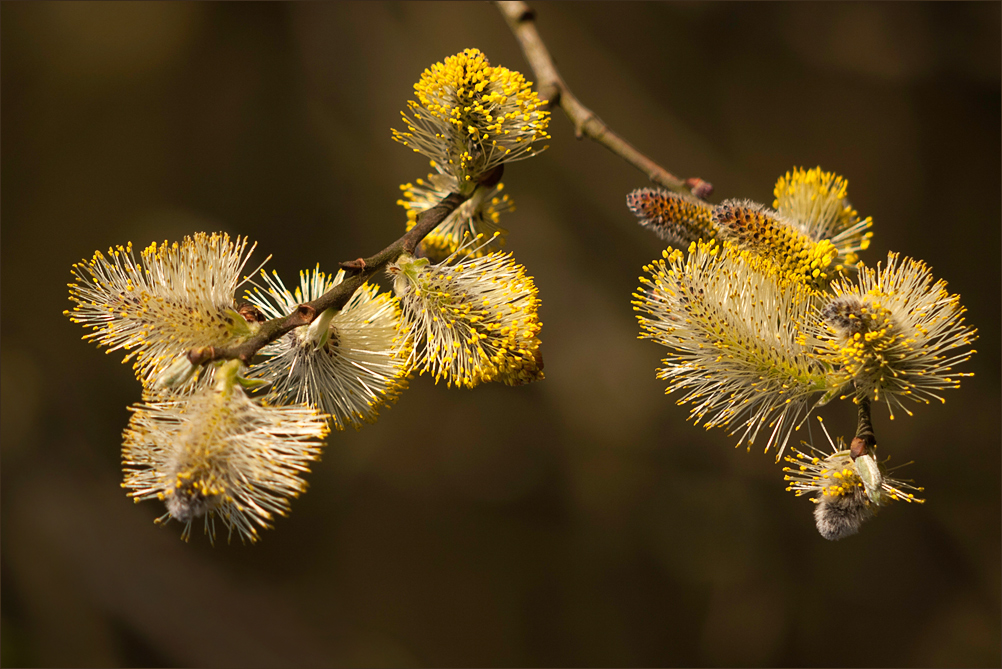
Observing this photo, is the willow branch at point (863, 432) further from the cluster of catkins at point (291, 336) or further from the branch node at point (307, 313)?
the branch node at point (307, 313)

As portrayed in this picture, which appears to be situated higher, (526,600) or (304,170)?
(304,170)

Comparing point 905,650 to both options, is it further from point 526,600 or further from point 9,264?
point 9,264

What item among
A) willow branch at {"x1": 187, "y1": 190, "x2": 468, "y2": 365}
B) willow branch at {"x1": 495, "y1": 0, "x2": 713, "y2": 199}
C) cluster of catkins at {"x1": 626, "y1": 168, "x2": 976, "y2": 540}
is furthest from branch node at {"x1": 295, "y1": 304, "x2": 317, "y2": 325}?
willow branch at {"x1": 495, "y1": 0, "x2": 713, "y2": 199}

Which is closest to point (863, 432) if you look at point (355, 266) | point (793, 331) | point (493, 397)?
point (793, 331)

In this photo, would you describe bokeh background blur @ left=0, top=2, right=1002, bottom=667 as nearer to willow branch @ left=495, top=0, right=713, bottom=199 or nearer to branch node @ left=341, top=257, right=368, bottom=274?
willow branch @ left=495, top=0, right=713, bottom=199

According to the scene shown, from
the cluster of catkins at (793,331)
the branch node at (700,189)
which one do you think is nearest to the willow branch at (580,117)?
the branch node at (700,189)

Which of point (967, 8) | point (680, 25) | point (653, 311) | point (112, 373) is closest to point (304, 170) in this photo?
point (112, 373)
